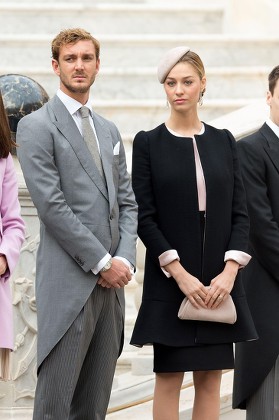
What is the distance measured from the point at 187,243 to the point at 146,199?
24 cm

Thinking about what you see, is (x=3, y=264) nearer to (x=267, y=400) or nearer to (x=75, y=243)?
(x=75, y=243)

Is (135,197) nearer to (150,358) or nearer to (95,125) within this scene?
(95,125)

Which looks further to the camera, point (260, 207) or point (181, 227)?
point (260, 207)

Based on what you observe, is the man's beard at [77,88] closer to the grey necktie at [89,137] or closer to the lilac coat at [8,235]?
the grey necktie at [89,137]

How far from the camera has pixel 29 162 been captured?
16.1 feet

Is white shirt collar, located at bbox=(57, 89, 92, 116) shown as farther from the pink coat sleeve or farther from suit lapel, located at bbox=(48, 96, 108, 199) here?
the pink coat sleeve

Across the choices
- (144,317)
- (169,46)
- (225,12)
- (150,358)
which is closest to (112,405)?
(150,358)

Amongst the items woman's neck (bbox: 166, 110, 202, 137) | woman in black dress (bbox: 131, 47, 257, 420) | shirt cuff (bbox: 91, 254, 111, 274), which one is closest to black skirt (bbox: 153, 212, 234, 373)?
woman in black dress (bbox: 131, 47, 257, 420)

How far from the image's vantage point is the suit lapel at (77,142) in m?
4.97

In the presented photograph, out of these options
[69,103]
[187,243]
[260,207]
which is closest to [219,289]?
[187,243]

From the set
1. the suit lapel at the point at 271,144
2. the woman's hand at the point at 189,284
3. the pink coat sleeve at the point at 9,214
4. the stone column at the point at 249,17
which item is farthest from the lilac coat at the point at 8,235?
the stone column at the point at 249,17

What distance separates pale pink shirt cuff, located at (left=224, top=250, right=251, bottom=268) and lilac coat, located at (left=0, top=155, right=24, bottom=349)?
0.83 m

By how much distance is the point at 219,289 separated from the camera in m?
5.07

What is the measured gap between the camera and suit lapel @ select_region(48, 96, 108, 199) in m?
4.97
